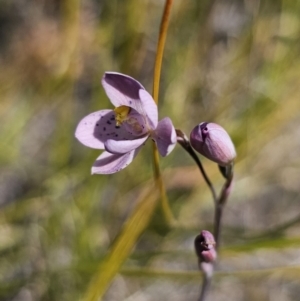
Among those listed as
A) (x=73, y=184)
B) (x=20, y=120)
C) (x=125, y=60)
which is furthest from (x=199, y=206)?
(x=20, y=120)

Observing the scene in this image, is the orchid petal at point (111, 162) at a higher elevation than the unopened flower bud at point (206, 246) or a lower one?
higher

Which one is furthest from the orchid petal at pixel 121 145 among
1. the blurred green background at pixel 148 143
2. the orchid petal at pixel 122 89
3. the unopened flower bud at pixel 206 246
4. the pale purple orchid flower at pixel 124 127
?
the blurred green background at pixel 148 143

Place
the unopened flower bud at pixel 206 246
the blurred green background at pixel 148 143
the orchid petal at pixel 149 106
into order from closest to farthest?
the orchid petal at pixel 149 106 → the unopened flower bud at pixel 206 246 → the blurred green background at pixel 148 143

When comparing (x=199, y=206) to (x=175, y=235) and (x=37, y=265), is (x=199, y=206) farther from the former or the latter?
(x=37, y=265)

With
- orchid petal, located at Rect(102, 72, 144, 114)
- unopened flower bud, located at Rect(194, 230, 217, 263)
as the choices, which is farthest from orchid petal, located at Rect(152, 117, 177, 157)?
unopened flower bud, located at Rect(194, 230, 217, 263)

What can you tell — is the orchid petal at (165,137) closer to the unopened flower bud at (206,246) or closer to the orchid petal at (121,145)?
the orchid petal at (121,145)

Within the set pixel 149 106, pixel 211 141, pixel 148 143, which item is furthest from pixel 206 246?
pixel 148 143
